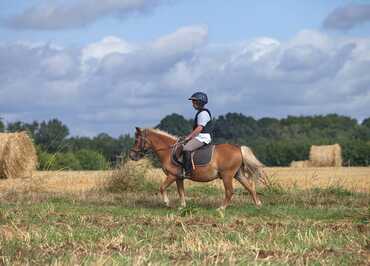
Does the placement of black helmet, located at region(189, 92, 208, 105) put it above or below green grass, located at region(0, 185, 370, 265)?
above

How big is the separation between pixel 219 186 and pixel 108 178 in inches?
120

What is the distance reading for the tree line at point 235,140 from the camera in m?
30.5

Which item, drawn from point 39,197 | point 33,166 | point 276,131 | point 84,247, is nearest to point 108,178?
point 39,197

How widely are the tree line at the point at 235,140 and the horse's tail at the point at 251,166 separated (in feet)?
2.94

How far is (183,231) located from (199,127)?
17.5 ft

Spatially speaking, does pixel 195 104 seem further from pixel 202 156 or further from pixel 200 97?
pixel 202 156

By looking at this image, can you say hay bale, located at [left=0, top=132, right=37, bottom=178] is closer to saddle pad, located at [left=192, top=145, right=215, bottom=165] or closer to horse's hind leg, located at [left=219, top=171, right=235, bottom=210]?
saddle pad, located at [left=192, top=145, right=215, bottom=165]

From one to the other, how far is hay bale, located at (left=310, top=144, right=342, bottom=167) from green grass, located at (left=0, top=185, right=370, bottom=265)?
50.4 ft

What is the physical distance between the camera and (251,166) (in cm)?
1606

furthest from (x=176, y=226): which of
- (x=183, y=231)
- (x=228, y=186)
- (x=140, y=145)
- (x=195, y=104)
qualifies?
(x=140, y=145)

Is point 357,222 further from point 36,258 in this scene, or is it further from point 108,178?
point 108,178

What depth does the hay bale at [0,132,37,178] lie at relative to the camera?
2328 centimetres

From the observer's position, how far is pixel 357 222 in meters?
12.2

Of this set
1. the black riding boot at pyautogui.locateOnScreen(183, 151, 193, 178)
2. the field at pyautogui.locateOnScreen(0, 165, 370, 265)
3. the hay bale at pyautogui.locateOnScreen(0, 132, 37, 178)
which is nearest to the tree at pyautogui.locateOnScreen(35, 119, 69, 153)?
the hay bale at pyautogui.locateOnScreen(0, 132, 37, 178)
